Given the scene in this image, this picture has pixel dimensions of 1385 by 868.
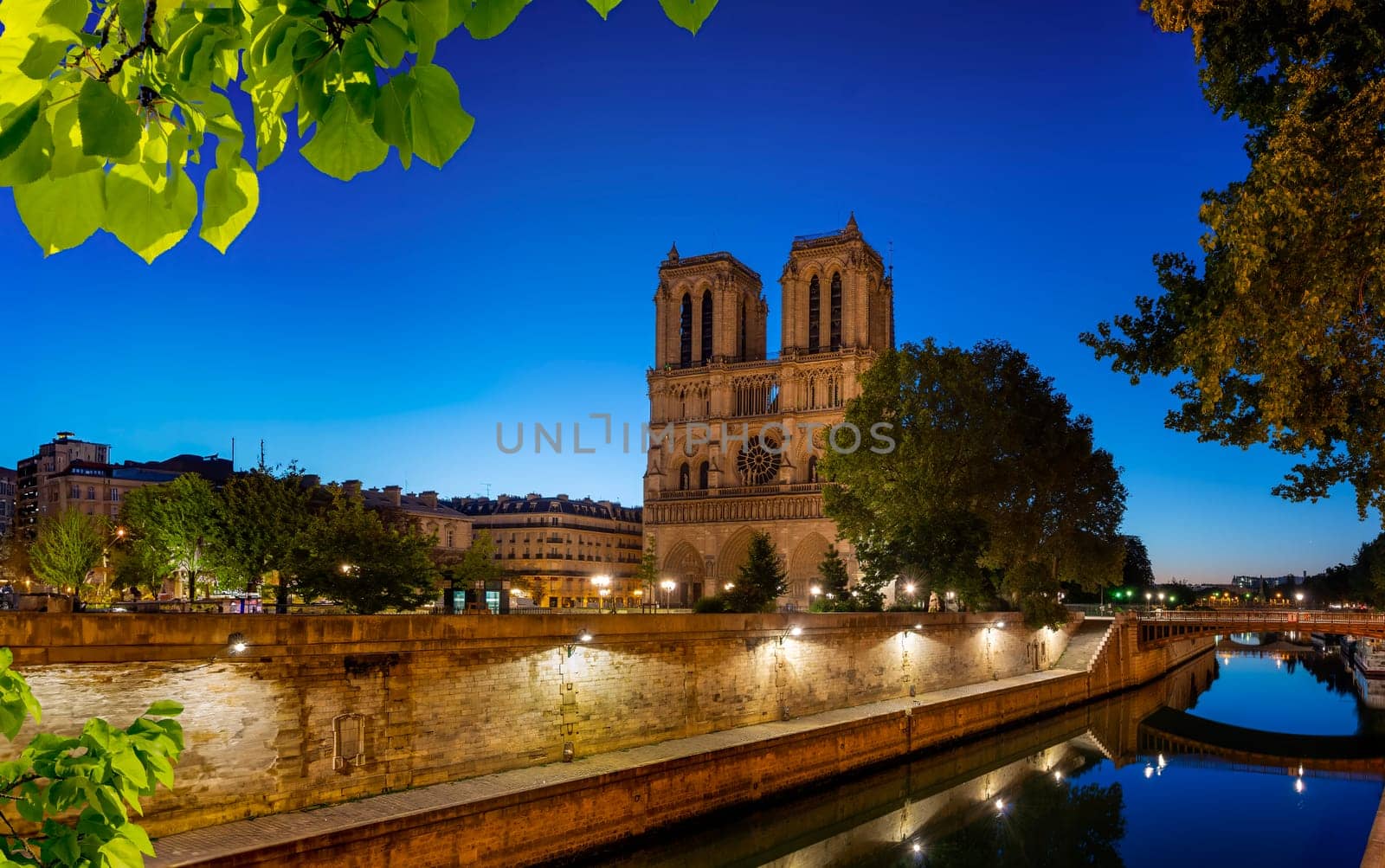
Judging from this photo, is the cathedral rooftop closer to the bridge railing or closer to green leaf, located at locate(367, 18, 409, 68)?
the bridge railing

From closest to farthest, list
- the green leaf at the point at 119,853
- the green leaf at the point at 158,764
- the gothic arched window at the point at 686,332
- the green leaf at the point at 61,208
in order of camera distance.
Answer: the green leaf at the point at 61,208
the green leaf at the point at 119,853
the green leaf at the point at 158,764
the gothic arched window at the point at 686,332

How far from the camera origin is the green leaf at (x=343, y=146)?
192cm

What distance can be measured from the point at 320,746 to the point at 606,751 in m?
5.55

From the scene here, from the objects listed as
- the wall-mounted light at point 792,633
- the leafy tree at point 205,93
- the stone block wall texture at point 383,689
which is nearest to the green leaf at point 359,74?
the leafy tree at point 205,93

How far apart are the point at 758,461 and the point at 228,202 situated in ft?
214

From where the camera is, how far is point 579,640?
693 inches

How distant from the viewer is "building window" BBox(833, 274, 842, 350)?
6525 cm

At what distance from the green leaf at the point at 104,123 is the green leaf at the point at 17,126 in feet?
0.25

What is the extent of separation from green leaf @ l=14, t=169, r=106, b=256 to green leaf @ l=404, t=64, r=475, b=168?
0.57 meters

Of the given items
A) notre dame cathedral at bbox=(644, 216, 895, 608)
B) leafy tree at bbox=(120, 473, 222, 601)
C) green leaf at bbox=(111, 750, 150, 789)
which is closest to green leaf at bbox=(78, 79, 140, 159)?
green leaf at bbox=(111, 750, 150, 789)

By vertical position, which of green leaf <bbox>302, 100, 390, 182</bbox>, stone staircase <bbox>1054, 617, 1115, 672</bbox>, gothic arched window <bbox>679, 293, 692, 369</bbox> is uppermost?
gothic arched window <bbox>679, 293, 692, 369</bbox>

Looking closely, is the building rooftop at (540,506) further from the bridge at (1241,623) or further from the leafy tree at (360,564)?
the leafy tree at (360,564)

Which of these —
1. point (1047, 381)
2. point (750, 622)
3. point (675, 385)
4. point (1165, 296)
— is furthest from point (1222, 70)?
point (675, 385)

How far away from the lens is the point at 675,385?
69438mm
